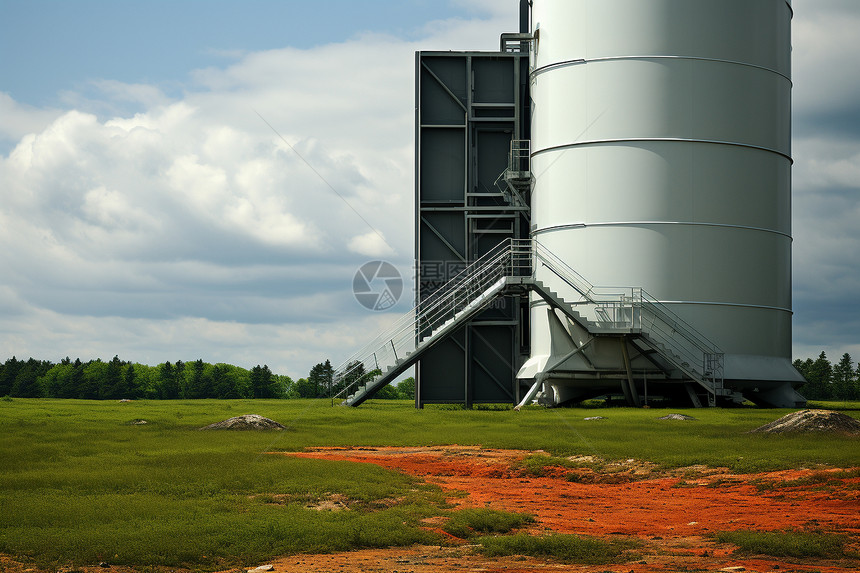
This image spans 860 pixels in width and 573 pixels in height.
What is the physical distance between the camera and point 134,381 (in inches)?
2781

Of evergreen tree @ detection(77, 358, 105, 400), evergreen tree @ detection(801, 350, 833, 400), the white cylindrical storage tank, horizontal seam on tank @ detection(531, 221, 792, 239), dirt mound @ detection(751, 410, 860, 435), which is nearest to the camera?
dirt mound @ detection(751, 410, 860, 435)

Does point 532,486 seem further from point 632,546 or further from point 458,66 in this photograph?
point 458,66

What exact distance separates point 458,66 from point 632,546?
3892 centimetres

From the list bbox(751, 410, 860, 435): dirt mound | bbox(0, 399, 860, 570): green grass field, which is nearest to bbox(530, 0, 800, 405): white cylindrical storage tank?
bbox(0, 399, 860, 570): green grass field

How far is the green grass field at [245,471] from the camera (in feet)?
37.7

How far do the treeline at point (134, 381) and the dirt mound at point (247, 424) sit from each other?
3368cm

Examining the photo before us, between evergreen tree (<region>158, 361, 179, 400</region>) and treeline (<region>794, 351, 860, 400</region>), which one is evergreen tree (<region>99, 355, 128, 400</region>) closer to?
evergreen tree (<region>158, 361, 179, 400</region>)

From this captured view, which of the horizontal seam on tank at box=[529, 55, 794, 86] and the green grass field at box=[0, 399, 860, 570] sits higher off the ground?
the horizontal seam on tank at box=[529, 55, 794, 86]

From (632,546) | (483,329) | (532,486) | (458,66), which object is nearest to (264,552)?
(632,546)

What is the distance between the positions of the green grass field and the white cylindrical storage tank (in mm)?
8091

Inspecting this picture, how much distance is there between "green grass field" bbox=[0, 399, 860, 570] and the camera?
1148 centimetres

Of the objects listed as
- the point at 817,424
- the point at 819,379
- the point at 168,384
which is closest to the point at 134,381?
the point at 168,384

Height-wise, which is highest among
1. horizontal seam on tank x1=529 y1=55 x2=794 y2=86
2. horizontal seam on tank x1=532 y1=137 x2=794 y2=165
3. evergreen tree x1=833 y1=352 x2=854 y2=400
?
horizontal seam on tank x1=529 y1=55 x2=794 y2=86

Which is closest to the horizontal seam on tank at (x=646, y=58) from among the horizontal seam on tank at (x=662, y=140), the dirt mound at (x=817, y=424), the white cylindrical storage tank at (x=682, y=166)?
the white cylindrical storage tank at (x=682, y=166)
